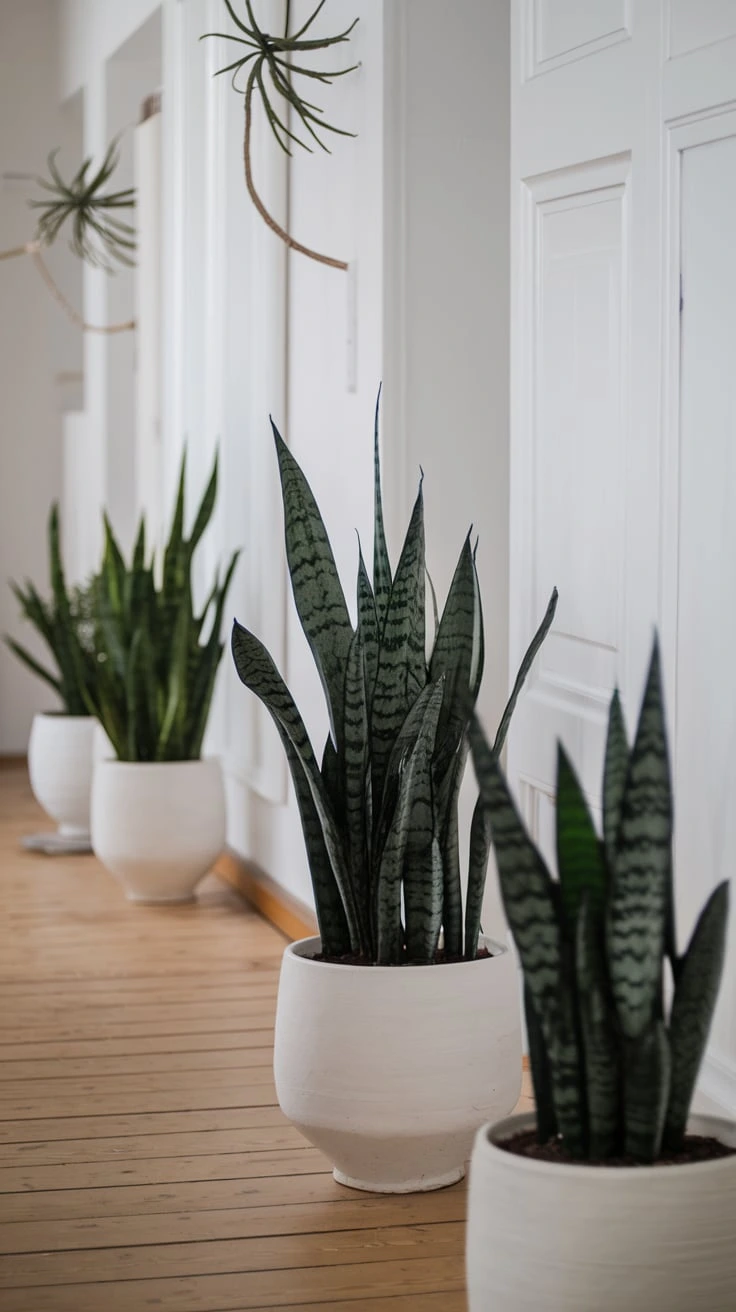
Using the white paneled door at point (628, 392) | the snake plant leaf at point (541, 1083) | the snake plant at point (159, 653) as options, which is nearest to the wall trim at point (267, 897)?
the snake plant at point (159, 653)

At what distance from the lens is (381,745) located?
2.21m

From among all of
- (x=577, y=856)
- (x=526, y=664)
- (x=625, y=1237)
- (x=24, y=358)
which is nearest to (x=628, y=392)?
(x=526, y=664)

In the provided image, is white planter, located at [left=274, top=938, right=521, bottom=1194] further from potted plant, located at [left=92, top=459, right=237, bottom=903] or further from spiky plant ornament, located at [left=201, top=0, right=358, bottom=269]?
potted plant, located at [left=92, top=459, right=237, bottom=903]

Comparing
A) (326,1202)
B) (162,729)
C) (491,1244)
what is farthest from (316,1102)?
(162,729)

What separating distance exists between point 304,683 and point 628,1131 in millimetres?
2187

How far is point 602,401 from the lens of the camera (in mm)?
2322

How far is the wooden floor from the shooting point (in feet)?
6.31

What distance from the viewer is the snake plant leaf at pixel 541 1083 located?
157 cm

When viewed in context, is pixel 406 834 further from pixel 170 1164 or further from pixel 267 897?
pixel 267 897

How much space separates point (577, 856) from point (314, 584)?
2.70ft

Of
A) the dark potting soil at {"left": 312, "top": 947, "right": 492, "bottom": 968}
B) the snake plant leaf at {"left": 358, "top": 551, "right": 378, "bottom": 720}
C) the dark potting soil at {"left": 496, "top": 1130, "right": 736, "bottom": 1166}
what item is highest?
the snake plant leaf at {"left": 358, "top": 551, "right": 378, "bottom": 720}

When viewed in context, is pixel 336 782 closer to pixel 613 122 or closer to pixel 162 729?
pixel 613 122

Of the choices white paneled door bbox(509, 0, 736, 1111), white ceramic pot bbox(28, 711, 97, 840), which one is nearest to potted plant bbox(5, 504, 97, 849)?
white ceramic pot bbox(28, 711, 97, 840)

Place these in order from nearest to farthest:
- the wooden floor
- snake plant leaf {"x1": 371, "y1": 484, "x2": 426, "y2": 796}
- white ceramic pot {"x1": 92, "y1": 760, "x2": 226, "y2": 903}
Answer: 1. the wooden floor
2. snake plant leaf {"x1": 371, "y1": 484, "x2": 426, "y2": 796}
3. white ceramic pot {"x1": 92, "y1": 760, "x2": 226, "y2": 903}
